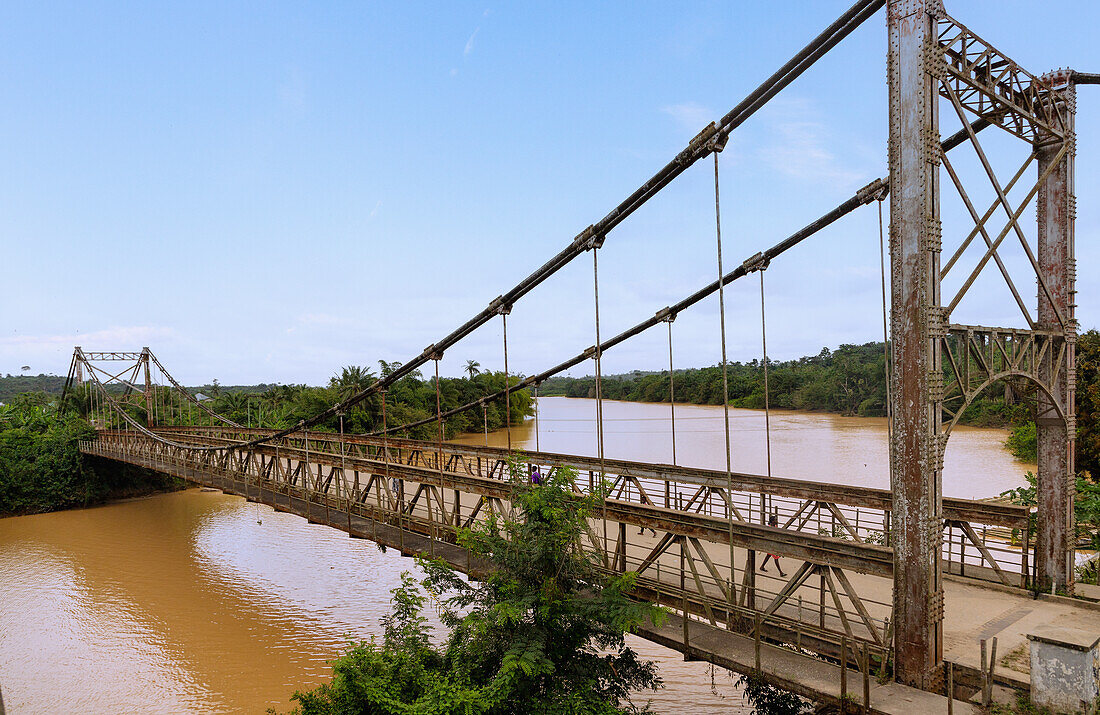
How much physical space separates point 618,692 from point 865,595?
3431 millimetres

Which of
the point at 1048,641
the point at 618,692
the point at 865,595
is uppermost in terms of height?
the point at 1048,641

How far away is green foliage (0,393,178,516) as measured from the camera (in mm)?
26656

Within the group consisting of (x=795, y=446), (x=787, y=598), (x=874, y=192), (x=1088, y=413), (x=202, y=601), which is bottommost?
(x=202, y=601)

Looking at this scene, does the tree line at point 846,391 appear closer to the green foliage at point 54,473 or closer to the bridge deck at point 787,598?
the bridge deck at point 787,598

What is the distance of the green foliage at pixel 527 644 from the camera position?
6309mm

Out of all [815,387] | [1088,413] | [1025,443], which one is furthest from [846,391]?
[1088,413]

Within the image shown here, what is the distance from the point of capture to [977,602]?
24.3ft

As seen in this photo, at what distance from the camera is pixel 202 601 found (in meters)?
16.5

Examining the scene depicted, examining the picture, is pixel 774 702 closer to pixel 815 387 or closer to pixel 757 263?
pixel 757 263

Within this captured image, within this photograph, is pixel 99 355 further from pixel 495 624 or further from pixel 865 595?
pixel 865 595

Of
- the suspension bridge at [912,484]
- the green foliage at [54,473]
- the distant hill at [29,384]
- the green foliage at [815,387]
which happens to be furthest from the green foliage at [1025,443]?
the distant hill at [29,384]

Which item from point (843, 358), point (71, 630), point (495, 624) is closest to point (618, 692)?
point (495, 624)

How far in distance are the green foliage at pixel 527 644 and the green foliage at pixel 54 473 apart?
27548 millimetres

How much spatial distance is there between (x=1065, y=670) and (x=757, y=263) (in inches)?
258
